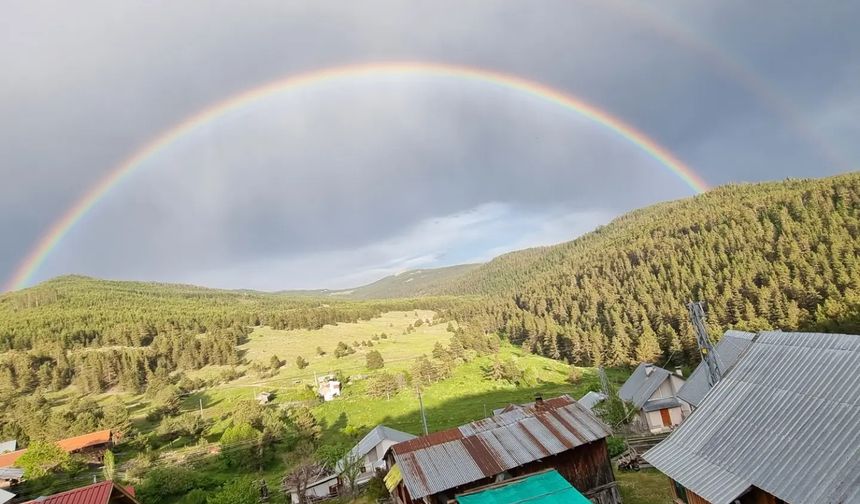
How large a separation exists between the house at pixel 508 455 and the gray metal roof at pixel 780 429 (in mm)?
5336

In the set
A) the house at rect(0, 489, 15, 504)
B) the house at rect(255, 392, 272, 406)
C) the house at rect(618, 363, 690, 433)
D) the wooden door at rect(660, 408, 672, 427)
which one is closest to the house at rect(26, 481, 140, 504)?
the house at rect(0, 489, 15, 504)

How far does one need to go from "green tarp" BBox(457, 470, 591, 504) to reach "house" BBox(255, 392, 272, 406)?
72.4 meters

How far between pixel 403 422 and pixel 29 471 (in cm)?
4481

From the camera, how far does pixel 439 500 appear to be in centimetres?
2069

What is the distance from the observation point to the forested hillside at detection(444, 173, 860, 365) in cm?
8694

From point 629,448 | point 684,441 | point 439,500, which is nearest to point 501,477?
point 439,500

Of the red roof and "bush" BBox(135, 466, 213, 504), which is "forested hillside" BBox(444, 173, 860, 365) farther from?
the red roof

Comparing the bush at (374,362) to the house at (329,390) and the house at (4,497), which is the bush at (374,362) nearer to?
the house at (329,390)

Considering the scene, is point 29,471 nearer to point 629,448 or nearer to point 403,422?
point 403,422

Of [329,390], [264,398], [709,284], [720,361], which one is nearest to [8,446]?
[264,398]

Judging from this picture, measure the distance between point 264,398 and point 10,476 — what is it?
3929cm

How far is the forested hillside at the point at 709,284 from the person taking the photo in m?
86.9

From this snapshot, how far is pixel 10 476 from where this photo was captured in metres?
50.0

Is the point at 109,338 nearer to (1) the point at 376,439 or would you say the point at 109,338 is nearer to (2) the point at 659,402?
(1) the point at 376,439
